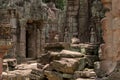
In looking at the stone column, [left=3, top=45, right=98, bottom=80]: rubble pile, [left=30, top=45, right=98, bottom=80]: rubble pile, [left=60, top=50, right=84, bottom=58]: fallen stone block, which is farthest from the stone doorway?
the stone column

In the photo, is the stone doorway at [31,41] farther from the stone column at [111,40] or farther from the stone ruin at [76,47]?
the stone column at [111,40]

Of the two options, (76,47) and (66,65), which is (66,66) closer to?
(66,65)

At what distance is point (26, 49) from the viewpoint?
30.3 m

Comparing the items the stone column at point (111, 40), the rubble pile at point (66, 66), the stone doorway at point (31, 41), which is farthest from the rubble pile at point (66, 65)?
the stone doorway at point (31, 41)

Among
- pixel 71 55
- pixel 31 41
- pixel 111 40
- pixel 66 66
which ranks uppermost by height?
pixel 111 40

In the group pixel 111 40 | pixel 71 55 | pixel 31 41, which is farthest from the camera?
pixel 31 41

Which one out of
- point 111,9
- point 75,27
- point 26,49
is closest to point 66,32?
point 75,27

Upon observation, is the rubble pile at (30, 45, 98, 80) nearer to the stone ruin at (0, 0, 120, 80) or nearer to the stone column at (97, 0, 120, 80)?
the stone ruin at (0, 0, 120, 80)

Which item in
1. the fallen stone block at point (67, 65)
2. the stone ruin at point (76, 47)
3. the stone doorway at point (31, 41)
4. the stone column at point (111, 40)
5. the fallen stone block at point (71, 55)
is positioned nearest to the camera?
the stone column at point (111, 40)

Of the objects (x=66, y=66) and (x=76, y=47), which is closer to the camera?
(x=66, y=66)

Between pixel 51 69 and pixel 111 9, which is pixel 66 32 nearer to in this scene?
pixel 51 69

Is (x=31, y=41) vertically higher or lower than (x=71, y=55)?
lower

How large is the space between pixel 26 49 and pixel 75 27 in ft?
36.0

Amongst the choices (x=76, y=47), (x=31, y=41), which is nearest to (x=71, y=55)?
(x=76, y=47)
